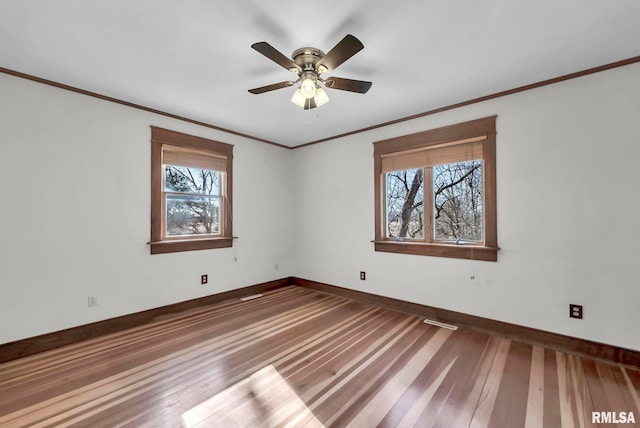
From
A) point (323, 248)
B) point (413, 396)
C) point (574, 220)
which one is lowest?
point (413, 396)

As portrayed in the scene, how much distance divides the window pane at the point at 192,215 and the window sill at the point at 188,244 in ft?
0.54

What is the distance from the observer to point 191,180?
12.1 ft

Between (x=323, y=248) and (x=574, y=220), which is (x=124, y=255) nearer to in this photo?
(x=323, y=248)

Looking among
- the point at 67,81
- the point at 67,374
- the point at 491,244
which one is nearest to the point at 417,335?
the point at 491,244

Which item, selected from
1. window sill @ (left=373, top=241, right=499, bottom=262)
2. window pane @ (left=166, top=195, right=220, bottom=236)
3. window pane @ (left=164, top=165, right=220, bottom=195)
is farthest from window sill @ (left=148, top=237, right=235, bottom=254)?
window sill @ (left=373, top=241, right=499, bottom=262)

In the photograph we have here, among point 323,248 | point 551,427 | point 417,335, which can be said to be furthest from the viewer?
point 323,248

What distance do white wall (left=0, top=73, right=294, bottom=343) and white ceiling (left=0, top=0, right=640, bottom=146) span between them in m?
0.34

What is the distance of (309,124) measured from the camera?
12.4 ft

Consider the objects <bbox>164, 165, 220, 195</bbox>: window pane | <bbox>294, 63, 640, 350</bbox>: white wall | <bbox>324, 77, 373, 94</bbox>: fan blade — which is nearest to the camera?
<bbox>324, 77, 373, 94</bbox>: fan blade

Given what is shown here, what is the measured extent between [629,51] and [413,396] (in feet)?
10.3

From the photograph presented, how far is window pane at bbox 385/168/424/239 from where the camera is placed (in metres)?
3.51

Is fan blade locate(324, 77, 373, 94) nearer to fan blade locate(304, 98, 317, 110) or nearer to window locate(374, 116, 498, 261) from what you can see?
fan blade locate(304, 98, 317, 110)

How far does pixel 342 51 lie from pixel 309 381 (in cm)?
237

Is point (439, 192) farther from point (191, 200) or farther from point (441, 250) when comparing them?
point (191, 200)
